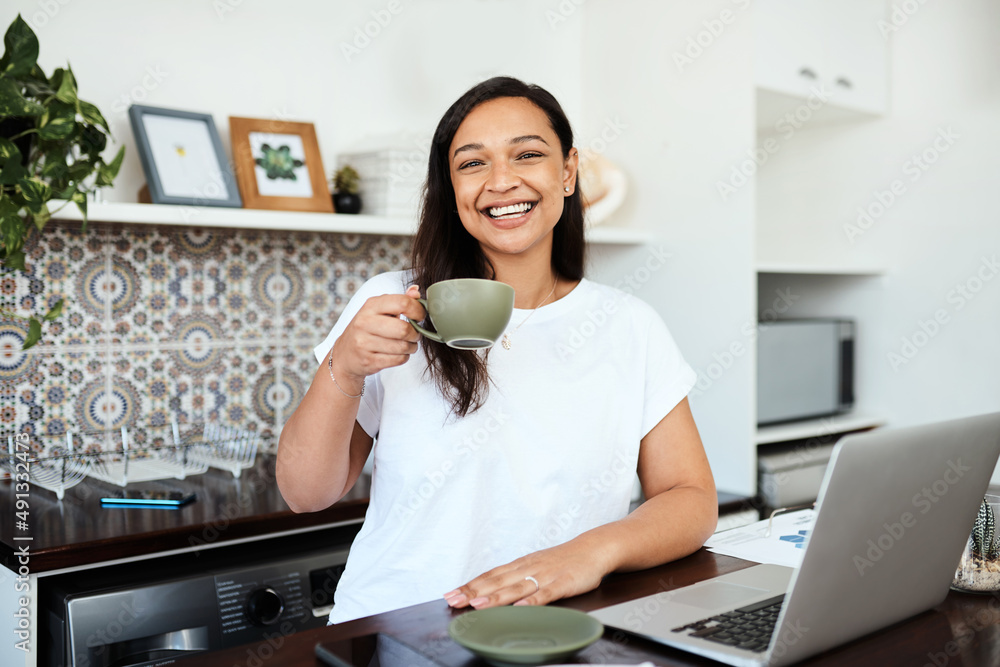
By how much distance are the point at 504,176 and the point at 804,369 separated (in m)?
1.49

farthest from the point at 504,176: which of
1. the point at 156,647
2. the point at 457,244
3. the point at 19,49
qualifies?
the point at 156,647

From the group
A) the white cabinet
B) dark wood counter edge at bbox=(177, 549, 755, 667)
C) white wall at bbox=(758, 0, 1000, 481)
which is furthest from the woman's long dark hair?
white wall at bbox=(758, 0, 1000, 481)

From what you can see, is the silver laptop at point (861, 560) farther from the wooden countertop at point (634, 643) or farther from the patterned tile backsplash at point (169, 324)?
the patterned tile backsplash at point (169, 324)

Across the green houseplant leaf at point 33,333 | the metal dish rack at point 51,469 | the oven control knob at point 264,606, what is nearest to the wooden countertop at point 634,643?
the oven control knob at point 264,606

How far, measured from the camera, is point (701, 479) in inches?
49.1

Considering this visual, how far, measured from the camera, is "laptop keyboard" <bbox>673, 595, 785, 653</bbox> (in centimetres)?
72

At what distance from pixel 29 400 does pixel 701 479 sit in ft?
4.55

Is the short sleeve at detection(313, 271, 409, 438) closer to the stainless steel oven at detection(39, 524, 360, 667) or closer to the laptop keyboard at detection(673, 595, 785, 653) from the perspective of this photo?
the stainless steel oven at detection(39, 524, 360, 667)

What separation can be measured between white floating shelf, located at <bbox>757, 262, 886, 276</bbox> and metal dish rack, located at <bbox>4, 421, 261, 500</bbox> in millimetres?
1413

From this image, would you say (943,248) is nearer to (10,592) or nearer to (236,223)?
(236,223)

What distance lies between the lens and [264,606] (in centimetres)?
145

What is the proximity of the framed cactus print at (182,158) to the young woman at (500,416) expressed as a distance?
2.22 feet

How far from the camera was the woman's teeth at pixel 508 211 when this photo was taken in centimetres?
126

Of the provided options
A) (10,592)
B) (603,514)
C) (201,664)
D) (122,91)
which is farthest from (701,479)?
(122,91)
